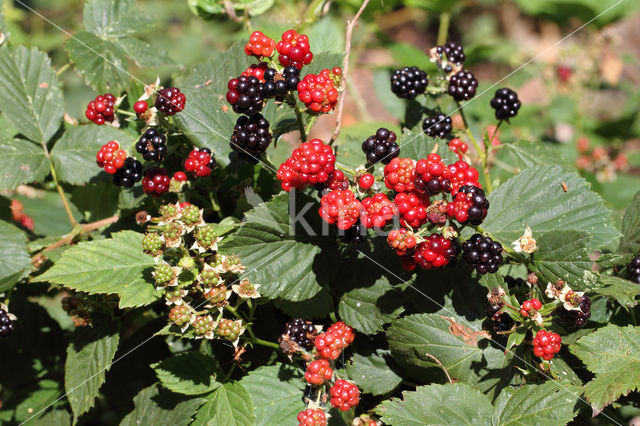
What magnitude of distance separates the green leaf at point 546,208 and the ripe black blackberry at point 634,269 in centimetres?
9

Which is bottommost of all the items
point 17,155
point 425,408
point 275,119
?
point 425,408

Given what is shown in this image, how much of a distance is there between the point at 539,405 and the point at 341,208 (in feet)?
2.41

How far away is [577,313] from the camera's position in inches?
57.1

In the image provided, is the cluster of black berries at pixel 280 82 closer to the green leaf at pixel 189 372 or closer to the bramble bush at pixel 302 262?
the bramble bush at pixel 302 262

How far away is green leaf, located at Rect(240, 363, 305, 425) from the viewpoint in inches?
64.9

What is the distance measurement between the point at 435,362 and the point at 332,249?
0.44 metres

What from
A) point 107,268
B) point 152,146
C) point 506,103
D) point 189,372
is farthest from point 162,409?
point 506,103

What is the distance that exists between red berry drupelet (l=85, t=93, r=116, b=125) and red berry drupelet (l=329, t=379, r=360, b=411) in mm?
1104

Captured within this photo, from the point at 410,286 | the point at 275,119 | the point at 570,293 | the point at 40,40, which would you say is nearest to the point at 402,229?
the point at 410,286

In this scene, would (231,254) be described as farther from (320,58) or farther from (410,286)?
(320,58)

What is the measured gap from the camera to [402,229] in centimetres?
137

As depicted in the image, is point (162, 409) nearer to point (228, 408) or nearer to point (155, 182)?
point (228, 408)

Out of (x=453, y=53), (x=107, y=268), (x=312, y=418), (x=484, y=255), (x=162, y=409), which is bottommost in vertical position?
(x=162, y=409)

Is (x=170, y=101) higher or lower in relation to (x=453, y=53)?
lower
